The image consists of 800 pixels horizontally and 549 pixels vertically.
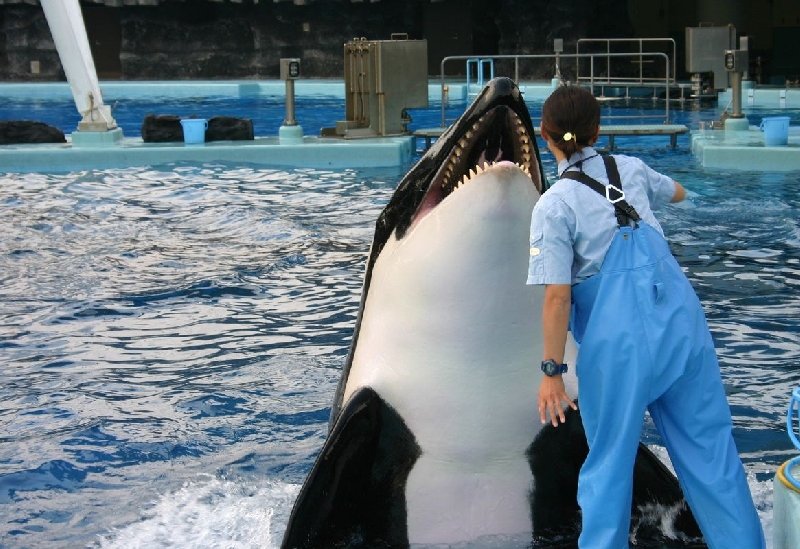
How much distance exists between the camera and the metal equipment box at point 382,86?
1407 cm

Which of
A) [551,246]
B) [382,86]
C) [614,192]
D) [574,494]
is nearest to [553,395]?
[551,246]

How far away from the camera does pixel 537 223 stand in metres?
2.87

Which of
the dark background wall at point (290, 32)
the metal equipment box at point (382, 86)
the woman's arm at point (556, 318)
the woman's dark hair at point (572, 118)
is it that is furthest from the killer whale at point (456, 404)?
the dark background wall at point (290, 32)

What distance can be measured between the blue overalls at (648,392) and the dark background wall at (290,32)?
88.8ft

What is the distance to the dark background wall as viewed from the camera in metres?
29.8

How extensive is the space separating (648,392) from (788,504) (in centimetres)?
39

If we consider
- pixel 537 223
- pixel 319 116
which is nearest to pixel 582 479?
pixel 537 223

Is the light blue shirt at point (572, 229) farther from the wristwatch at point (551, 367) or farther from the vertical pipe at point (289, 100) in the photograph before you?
the vertical pipe at point (289, 100)

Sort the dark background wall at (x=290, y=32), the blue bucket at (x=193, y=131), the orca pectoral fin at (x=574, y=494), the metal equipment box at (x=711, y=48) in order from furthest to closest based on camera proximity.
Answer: the dark background wall at (x=290, y=32), the metal equipment box at (x=711, y=48), the blue bucket at (x=193, y=131), the orca pectoral fin at (x=574, y=494)

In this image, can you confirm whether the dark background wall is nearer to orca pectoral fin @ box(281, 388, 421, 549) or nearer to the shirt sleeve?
orca pectoral fin @ box(281, 388, 421, 549)

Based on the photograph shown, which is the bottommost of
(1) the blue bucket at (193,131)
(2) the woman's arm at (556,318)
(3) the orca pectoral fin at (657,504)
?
(3) the orca pectoral fin at (657,504)

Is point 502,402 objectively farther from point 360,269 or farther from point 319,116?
point 319,116

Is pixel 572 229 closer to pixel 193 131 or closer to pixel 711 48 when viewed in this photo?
pixel 193 131

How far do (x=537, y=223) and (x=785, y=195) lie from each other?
8.15 m
